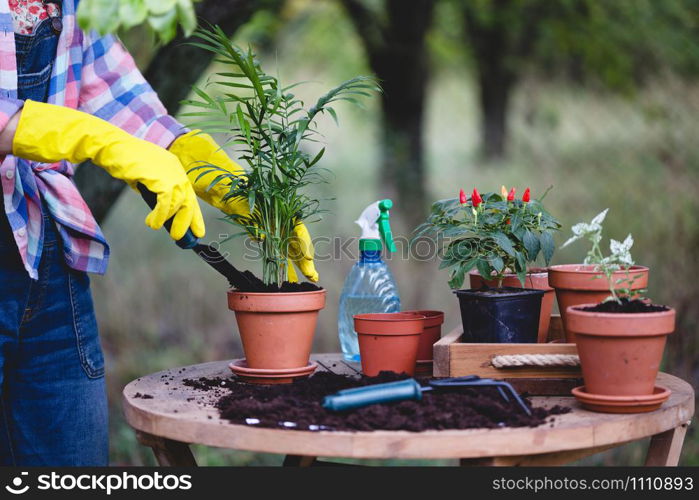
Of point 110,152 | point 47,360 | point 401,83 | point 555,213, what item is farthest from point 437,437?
point 401,83

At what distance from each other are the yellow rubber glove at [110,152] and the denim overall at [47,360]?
28 cm

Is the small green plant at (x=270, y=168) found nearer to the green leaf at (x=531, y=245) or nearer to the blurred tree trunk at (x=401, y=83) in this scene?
the green leaf at (x=531, y=245)

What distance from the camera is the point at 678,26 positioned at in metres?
5.34

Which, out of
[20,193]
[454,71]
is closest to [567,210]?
[20,193]

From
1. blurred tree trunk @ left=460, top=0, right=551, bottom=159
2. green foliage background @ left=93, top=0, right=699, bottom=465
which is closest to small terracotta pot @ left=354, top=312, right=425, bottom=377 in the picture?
green foliage background @ left=93, top=0, right=699, bottom=465

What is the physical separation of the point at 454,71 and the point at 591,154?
672 cm

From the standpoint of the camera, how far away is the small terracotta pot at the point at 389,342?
1576 mm

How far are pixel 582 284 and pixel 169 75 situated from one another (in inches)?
58.5

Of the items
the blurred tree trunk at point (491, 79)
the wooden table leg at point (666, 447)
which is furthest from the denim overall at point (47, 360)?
the blurred tree trunk at point (491, 79)

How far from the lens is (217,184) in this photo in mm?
1794

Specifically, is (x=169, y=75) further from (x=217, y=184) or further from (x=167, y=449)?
(x=167, y=449)

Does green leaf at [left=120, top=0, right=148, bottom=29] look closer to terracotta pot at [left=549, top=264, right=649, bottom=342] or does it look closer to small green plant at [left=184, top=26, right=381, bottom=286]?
small green plant at [left=184, top=26, right=381, bottom=286]

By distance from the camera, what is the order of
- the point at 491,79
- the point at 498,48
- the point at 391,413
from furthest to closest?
the point at 491,79, the point at 498,48, the point at 391,413

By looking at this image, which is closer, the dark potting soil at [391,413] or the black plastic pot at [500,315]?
the dark potting soil at [391,413]
